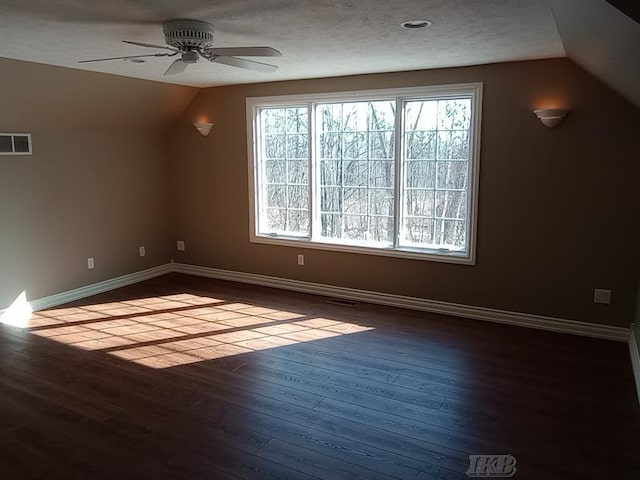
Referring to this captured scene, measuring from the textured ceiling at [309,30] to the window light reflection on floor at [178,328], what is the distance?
2.30 metres

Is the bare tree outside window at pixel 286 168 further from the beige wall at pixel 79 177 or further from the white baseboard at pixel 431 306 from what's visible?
the beige wall at pixel 79 177

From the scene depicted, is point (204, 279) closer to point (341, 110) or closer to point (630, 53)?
point (341, 110)

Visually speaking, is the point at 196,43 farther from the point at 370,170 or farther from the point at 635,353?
the point at 635,353

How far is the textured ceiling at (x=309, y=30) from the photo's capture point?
2.59m

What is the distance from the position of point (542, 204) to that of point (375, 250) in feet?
5.36

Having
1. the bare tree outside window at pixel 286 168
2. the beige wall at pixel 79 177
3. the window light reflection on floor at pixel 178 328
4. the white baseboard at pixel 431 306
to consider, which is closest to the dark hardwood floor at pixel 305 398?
the window light reflection on floor at pixel 178 328

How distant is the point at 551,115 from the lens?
4.01 m

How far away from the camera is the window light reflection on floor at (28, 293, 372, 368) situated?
3.93m

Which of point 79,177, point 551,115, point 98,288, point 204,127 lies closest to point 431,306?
point 551,115

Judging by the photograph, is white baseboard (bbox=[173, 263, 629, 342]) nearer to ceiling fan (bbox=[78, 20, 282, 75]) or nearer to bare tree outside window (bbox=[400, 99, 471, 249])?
bare tree outside window (bbox=[400, 99, 471, 249])

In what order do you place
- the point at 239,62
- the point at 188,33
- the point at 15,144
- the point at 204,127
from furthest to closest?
the point at 204,127
the point at 15,144
the point at 239,62
the point at 188,33

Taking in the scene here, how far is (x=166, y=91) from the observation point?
5.46 metres

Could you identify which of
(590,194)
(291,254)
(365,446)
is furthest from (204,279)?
(590,194)

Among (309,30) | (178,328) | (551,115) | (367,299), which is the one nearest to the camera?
(309,30)
